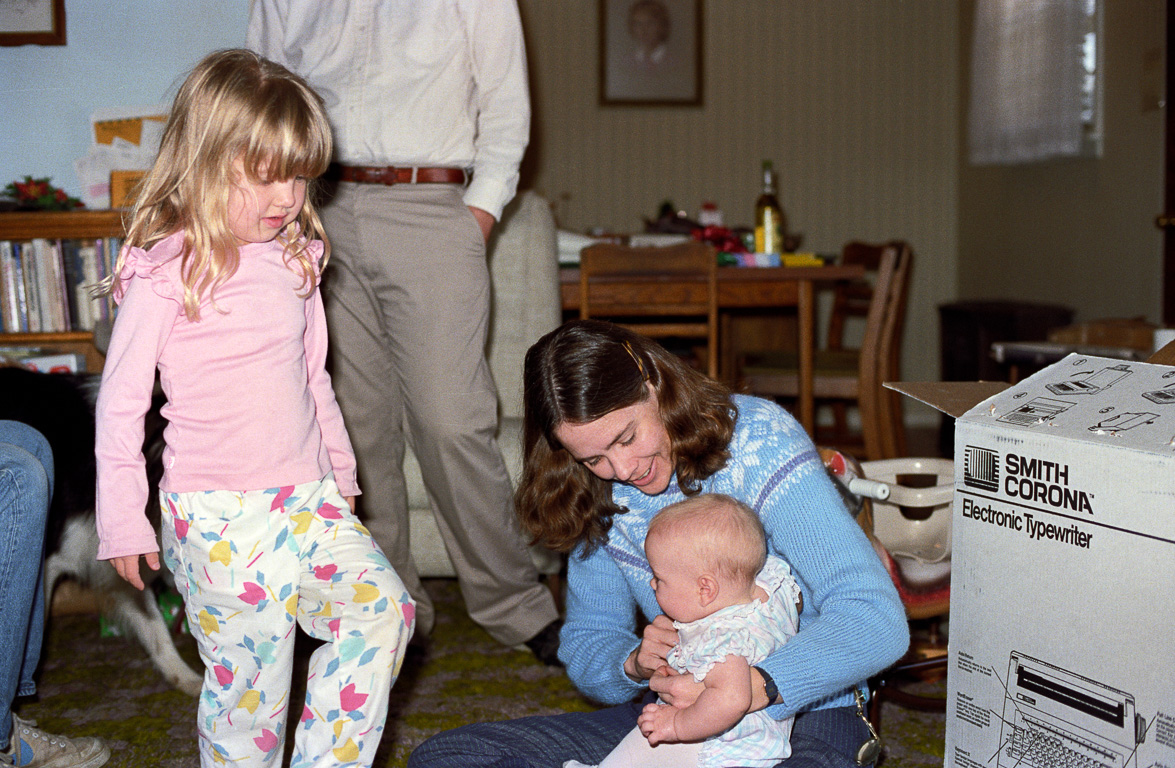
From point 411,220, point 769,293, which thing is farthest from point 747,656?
point 769,293

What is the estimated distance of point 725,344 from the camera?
430cm

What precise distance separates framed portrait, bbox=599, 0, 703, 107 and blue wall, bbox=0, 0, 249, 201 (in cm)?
277

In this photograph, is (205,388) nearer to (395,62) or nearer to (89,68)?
(395,62)

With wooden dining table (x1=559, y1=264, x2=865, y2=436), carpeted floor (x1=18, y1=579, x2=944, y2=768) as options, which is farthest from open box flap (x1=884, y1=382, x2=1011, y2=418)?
wooden dining table (x1=559, y1=264, x2=865, y2=436)

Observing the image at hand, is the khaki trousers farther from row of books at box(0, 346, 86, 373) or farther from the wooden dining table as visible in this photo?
the wooden dining table

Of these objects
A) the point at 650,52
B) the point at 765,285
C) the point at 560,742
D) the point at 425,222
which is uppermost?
the point at 650,52

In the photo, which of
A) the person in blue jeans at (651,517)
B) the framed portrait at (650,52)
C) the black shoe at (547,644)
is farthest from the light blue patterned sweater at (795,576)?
the framed portrait at (650,52)

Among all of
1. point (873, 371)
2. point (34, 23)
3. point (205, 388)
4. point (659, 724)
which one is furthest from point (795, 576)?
point (34, 23)

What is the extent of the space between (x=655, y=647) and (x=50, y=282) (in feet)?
6.86

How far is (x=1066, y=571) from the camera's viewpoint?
1110 millimetres

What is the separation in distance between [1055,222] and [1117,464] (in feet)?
12.3

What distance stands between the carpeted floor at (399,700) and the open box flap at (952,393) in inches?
25.9

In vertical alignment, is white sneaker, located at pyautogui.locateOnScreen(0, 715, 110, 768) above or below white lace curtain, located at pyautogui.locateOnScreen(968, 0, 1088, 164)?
below

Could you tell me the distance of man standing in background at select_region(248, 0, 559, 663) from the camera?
1.87 m
